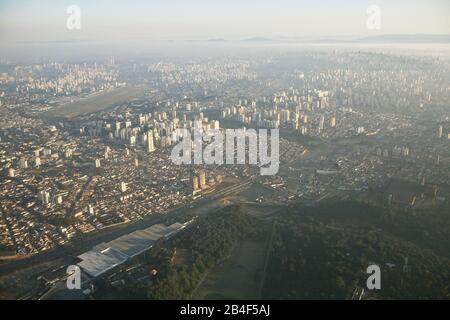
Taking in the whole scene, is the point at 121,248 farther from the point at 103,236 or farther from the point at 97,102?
the point at 97,102

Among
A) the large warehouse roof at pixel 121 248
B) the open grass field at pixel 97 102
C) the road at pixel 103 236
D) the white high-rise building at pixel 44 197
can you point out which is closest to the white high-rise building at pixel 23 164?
the white high-rise building at pixel 44 197

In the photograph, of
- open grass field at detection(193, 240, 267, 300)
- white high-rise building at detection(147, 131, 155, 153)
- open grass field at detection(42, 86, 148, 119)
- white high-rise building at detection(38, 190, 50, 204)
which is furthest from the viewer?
open grass field at detection(42, 86, 148, 119)

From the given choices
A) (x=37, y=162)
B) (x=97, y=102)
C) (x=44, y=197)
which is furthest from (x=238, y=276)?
(x=97, y=102)

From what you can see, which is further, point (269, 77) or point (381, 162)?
point (269, 77)

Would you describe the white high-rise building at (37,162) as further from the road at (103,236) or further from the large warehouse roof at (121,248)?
the large warehouse roof at (121,248)

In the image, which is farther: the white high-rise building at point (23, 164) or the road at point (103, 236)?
the white high-rise building at point (23, 164)

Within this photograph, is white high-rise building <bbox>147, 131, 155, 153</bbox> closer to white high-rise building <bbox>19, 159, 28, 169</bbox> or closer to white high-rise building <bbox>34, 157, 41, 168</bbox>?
white high-rise building <bbox>34, 157, 41, 168</bbox>

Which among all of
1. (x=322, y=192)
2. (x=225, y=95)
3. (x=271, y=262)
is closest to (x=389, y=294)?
(x=271, y=262)

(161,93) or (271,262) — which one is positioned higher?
(161,93)

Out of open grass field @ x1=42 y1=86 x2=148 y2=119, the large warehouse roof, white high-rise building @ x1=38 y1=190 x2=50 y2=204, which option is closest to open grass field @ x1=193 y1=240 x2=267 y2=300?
the large warehouse roof
